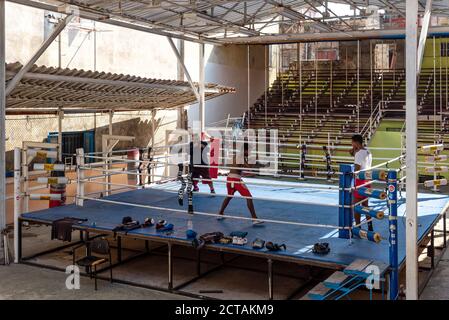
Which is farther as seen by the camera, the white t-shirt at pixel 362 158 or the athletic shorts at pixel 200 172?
the athletic shorts at pixel 200 172

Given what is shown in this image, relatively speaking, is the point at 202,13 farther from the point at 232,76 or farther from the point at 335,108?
the point at 335,108

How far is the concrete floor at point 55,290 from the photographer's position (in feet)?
23.7

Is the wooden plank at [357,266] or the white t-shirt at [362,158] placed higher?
the white t-shirt at [362,158]

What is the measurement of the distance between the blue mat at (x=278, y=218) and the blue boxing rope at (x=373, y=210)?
0.61ft

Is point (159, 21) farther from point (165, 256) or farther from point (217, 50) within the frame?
point (217, 50)

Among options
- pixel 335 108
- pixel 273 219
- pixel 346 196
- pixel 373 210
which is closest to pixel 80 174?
pixel 273 219

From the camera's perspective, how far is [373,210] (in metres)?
6.96

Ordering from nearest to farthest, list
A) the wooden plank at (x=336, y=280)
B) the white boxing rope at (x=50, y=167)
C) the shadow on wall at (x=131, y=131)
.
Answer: the wooden plank at (x=336, y=280), the white boxing rope at (x=50, y=167), the shadow on wall at (x=131, y=131)

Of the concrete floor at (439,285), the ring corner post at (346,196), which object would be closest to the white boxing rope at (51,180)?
the ring corner post at (346,196)

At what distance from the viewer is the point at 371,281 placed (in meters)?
6.12

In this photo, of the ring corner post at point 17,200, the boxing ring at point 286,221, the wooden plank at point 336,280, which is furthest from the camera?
the ring corner post at point 17,200

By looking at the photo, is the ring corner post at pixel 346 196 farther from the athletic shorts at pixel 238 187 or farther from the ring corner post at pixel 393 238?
the athletic shorts at pixel 238 187

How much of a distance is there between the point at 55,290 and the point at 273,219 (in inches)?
137

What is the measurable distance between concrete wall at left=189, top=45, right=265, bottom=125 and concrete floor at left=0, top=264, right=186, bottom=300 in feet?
38.7
